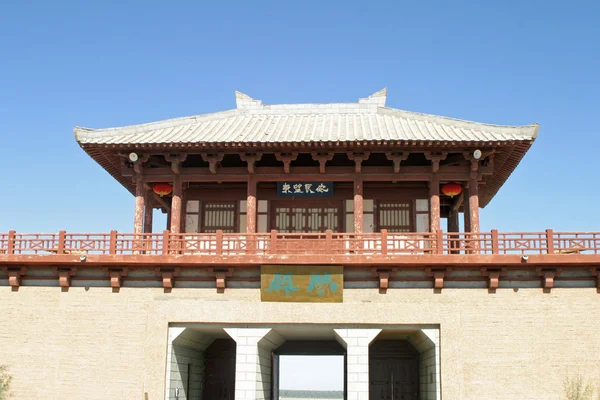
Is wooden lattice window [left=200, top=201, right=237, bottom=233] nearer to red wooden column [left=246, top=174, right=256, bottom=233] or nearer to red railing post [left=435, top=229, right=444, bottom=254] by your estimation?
red wooden column [left=246, top=174, right=256, bottom=233]

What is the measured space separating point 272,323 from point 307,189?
496 cm

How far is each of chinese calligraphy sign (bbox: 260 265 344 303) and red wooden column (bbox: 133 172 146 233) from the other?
470 centimetres

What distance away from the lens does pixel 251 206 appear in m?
20.6

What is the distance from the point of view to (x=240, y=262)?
18.3 m

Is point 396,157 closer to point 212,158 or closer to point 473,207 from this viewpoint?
point 473,207

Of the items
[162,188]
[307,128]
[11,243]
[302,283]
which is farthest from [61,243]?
[307,128]

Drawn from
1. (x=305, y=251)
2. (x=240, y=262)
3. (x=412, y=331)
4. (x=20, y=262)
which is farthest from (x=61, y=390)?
(x=412, y=331)

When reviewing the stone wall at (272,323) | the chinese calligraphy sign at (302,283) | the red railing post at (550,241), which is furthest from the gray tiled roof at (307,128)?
the stone wall at (272,323)

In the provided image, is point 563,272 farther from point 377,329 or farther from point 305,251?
point 305,251

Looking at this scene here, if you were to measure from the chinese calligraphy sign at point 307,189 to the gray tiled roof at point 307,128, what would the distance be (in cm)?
151

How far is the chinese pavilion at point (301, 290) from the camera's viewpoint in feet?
58.4

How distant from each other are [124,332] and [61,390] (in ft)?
7.42

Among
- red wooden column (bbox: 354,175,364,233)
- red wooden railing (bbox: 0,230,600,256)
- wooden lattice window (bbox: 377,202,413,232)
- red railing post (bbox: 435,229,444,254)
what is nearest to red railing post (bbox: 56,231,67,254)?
red wooden railing (bbox: 0,230,600,256)

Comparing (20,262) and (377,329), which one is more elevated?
(20,262)
